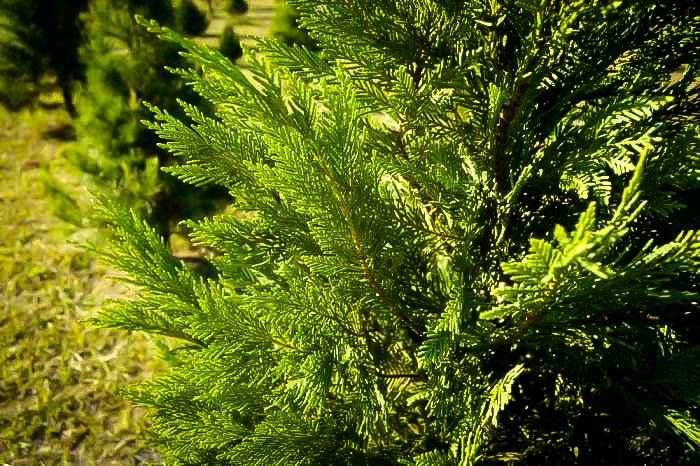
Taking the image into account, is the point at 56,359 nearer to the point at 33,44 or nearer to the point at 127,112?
the point at 127,112

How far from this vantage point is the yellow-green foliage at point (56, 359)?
568cm

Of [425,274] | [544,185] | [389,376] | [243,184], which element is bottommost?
[389,376]

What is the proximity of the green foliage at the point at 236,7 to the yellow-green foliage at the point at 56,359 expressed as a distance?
25.8 meters

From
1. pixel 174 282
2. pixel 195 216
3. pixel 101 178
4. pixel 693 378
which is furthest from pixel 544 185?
pixel 101 178

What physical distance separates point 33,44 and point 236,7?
2168 cm

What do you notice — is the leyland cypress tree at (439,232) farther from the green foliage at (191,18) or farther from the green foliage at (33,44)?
the green foliage at (191,18)

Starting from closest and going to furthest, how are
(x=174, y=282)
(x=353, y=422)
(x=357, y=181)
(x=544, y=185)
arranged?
(x=357, y=181) < (x=544, y=185) < (x=353, y=422) < (x=174, y=282)

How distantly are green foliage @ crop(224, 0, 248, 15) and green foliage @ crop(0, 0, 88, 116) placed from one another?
64.4 feet

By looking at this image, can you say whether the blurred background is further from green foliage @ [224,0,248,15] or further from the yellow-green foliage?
green foliage @ [224,0,248,15]

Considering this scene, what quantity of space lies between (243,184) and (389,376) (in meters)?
1.15

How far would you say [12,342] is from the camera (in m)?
6.94

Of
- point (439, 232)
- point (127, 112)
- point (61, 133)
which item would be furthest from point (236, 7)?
point (439, 232)

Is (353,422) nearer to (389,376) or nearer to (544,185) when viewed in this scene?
(389,376)

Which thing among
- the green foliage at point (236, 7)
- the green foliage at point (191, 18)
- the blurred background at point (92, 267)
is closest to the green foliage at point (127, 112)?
the blurred background at point (92, 267)
